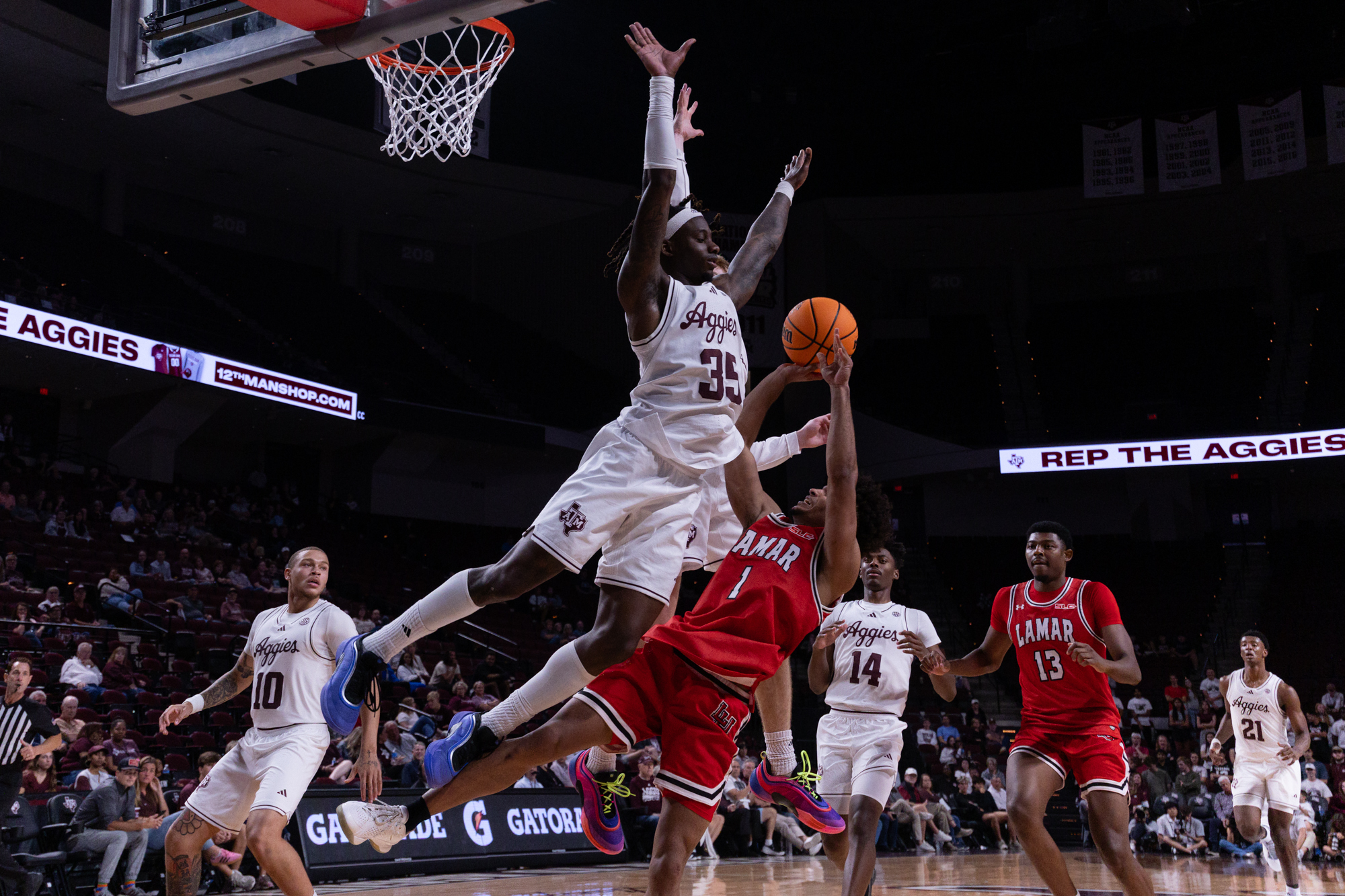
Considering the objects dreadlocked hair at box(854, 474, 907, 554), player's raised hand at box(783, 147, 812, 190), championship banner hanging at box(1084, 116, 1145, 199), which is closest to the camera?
dreadlocked hair at box(854, 474, 907, 554)

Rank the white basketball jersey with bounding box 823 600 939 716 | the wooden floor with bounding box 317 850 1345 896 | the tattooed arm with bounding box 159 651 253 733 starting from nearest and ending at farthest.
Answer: the tattooed arm with bounding box 159 651 253 733
the white basketball jersey with bounding box 823 600 939 716
the wooden floor with bounding box 317 850 1345 896

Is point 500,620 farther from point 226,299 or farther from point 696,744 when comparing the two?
point 696,744

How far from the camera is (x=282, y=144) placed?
22.8 m

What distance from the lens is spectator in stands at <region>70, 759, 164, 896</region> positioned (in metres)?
8.99

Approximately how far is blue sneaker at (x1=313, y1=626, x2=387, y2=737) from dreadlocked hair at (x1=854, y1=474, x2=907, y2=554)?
2.14m

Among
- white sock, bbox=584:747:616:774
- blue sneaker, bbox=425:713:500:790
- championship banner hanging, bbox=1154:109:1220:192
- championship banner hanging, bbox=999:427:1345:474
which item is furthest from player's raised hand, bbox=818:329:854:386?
championship banner hanging, bbox=999:427:1345:474

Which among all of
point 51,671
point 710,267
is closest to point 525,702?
point 710,267

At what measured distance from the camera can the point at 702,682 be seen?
4512 mm

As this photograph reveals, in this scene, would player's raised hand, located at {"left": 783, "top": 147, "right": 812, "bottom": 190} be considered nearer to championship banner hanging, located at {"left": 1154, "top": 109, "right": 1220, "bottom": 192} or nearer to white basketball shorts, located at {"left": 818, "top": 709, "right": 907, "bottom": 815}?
white basketball shorts, located at {"left": 818, "top": 709, "right": 907, "bottom": 815}

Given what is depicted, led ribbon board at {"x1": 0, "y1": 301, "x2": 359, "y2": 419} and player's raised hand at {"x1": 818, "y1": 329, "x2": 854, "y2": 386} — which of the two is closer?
player's raised hand at {"x1": 818, "y1": 329, "x2": 854, "y2": 386}

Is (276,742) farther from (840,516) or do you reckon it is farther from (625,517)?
(840,516)

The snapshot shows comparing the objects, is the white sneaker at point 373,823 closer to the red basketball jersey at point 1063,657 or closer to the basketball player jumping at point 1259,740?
the red basketball jersey at point 1063,657

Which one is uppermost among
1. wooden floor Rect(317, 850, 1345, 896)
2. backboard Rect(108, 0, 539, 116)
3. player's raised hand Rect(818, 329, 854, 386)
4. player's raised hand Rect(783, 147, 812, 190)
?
backboard Rect(108, 0, 539, 116)

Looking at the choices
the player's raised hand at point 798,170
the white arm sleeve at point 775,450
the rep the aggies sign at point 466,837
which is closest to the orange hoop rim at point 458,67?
the player's raised hand at point 798,170
